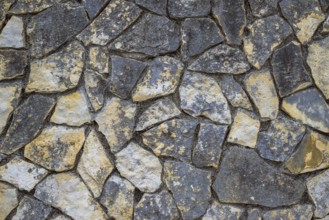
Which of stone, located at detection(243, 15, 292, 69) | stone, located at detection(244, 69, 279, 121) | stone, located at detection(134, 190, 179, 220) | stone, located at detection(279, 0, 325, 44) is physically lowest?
stone, located at detection(134, 190, 179, 220)

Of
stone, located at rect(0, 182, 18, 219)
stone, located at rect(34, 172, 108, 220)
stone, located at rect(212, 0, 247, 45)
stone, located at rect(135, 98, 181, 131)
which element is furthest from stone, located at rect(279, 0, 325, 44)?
stone, located at rect(0, 182, 18, 219)

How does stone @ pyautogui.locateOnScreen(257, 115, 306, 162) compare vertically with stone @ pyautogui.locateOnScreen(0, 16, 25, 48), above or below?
below

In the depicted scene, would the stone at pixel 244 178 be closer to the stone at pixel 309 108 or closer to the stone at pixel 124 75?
the stone at pixel 309 108

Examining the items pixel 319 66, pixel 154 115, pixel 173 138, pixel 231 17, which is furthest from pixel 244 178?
pixel 231 17

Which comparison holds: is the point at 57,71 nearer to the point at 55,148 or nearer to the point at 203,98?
the point at 55,148

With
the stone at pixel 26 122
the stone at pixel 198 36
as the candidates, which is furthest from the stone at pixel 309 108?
the stone at pixel 26 122

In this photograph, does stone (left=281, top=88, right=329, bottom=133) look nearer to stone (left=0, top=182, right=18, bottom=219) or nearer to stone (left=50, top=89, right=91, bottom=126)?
stone (left=50, top=89, right=91, bottom=126)
